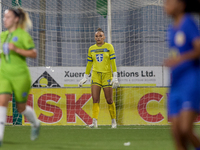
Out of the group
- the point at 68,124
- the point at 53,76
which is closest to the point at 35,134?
the point at 68,124

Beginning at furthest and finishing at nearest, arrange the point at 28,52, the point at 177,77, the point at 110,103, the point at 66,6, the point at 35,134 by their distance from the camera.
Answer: the point at 66,6
the point at 110,103
the point at 35,134
the point at 28,52
the point at 177,77

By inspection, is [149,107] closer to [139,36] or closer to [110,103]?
[110,103]

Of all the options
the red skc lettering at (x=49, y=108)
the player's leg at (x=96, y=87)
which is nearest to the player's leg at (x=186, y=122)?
the player's leg at (x=96, y=87)

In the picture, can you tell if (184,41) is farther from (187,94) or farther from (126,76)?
(126,76)

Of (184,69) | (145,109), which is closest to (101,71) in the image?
(145,109)

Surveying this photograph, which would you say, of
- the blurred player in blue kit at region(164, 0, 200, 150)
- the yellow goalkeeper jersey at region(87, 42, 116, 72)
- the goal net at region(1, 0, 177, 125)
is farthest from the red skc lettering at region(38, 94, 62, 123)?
the blurred player in blue kit at region(164, 0, 200, 150)

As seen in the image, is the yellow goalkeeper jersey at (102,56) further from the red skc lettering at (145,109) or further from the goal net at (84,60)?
the red skc lettering at (145,109)

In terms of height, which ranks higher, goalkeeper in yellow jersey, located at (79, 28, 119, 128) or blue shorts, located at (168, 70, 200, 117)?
goalkeeper in yellow jersey, located at (79, 28, 119, 128)

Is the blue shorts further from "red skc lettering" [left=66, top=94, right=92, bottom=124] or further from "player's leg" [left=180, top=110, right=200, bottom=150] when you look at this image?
"red skc lettering" [left=66, top=94, right=92, bottom=124]

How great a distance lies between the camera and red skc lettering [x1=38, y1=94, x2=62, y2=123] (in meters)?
10.5

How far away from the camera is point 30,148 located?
5.09m

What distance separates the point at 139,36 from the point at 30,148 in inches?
363

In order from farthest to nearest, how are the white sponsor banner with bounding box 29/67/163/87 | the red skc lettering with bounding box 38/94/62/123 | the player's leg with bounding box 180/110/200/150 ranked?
the white sponsor banner with bounding box 29/67/163/87 < the red skc lettering with bounding box 38/94/62/123 < the player's leg with bounding box 180/110/200/150

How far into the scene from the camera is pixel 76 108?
10.6m
